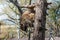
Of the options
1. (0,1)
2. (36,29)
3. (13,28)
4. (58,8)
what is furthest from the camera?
(0,1)

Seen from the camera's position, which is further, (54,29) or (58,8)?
(54,29)

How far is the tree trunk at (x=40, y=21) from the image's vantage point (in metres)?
6.31

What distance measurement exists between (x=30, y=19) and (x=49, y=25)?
8248 millimetres

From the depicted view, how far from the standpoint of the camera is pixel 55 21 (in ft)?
46.0

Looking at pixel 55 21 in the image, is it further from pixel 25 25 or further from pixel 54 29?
pixel 25 25

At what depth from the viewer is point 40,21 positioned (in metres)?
6.43

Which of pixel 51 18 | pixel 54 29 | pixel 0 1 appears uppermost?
pixel 0 1

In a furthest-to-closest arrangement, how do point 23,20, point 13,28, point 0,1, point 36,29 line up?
point 0,1, point 13,28, point 23,20, point 36,29

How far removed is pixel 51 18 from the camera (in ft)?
45.0

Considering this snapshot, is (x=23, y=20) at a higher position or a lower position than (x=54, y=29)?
higher

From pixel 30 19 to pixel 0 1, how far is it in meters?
9.85

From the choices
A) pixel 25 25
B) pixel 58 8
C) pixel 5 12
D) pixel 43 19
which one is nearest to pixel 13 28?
pixel 5 12

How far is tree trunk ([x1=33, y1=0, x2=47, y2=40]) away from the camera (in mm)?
6309

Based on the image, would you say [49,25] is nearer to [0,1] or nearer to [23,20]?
[0,1]
